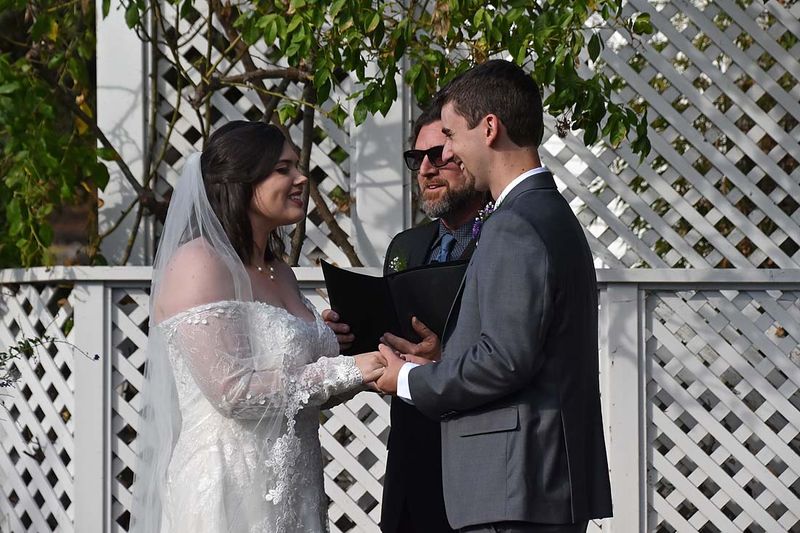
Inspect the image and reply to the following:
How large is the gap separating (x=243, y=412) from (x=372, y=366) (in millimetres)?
Result: 379

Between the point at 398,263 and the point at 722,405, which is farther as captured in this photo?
the point at 722,405

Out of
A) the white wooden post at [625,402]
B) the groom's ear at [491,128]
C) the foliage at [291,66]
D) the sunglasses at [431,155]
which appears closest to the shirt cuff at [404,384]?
the groom's ear at [491,128]

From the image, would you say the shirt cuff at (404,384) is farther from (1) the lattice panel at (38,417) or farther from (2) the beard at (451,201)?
(1) the lattice panel at (38,417)

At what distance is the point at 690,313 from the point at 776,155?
2.68 ft

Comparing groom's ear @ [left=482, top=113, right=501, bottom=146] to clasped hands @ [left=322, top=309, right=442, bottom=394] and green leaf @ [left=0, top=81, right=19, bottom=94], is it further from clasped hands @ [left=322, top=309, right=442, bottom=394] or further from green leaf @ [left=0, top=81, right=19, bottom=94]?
green leaf @ [left=0, top=81, right=19, bottom=94]

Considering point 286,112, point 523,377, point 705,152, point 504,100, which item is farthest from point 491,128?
point 705,152

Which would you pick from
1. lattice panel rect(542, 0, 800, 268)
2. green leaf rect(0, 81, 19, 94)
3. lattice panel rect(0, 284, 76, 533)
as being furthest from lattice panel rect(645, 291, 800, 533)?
green leaf rect(0, 81, 19, 94)

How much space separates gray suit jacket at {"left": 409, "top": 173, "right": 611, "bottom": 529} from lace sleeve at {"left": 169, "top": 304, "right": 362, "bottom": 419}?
44 centimetres

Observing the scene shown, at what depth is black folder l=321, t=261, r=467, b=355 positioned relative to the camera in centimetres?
312

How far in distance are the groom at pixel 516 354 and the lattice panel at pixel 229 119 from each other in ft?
7.25

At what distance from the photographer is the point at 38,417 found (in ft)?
16.5

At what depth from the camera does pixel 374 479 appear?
471 cm

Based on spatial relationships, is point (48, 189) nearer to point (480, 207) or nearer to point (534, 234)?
point (480, 207)

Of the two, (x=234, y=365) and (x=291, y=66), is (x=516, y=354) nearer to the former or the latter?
(x=234, y=365)
